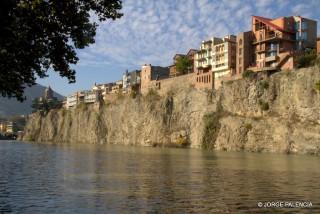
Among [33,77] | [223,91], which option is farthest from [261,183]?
[223,91]

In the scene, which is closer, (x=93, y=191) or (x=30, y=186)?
(x=93, y=191)

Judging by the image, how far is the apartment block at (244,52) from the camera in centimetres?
13700

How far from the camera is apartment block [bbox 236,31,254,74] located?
449 feet

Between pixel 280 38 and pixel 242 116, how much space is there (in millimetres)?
26448

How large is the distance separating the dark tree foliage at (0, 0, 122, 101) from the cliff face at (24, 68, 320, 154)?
87705mm

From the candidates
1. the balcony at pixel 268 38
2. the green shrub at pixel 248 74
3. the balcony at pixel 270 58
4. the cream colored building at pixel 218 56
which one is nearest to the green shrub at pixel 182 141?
the cream colored building at pixel 218 56

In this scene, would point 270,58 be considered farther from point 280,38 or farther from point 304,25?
point 304,25

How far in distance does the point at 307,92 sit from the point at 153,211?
91.0m

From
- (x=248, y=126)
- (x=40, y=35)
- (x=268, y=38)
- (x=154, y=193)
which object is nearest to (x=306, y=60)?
(x=268, y=38)

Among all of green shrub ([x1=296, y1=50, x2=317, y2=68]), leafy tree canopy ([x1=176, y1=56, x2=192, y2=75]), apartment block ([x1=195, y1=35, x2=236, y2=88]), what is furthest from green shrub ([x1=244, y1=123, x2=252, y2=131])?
leafy tree canopy ([x1=176, y1=56, x2=192, y2=75])

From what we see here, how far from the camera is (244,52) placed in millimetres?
137125

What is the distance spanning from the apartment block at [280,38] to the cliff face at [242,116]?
1025 cm

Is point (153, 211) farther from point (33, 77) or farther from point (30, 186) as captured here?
point (30, 186)

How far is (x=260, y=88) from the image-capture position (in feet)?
399
